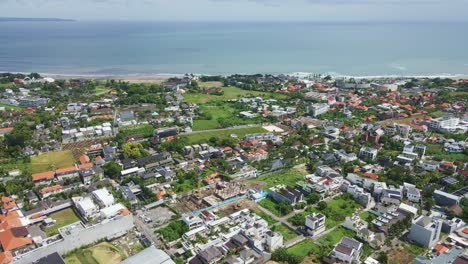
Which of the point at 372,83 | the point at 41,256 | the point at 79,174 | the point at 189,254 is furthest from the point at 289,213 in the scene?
the point at 372,83

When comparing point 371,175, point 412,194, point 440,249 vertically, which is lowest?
point 440,249

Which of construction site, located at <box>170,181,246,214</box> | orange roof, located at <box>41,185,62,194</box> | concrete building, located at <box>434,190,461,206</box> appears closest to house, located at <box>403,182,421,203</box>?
concrete building, located at <box>434,190,461,206</box>

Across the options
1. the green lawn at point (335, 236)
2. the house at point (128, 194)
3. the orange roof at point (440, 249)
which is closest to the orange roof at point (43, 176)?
the house at point (128, 194)

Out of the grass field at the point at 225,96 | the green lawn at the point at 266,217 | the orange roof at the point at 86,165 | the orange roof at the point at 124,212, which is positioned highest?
the orange roof at the point at 124,212

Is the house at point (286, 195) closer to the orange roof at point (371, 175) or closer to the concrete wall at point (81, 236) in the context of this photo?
the orange roof at point (371, 175)

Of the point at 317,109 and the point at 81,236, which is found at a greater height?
the point at 317,109

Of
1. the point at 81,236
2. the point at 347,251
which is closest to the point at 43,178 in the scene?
the point at 81,236

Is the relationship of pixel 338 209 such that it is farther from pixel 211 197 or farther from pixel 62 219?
pixel 62 219

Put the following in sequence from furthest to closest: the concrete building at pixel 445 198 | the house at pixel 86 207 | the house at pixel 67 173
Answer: the house at pixel 67 173, the concrete building at pixel 445 198, the house at pixel 86 207

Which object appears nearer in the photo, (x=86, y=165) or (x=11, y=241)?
(x=11, y=241)
